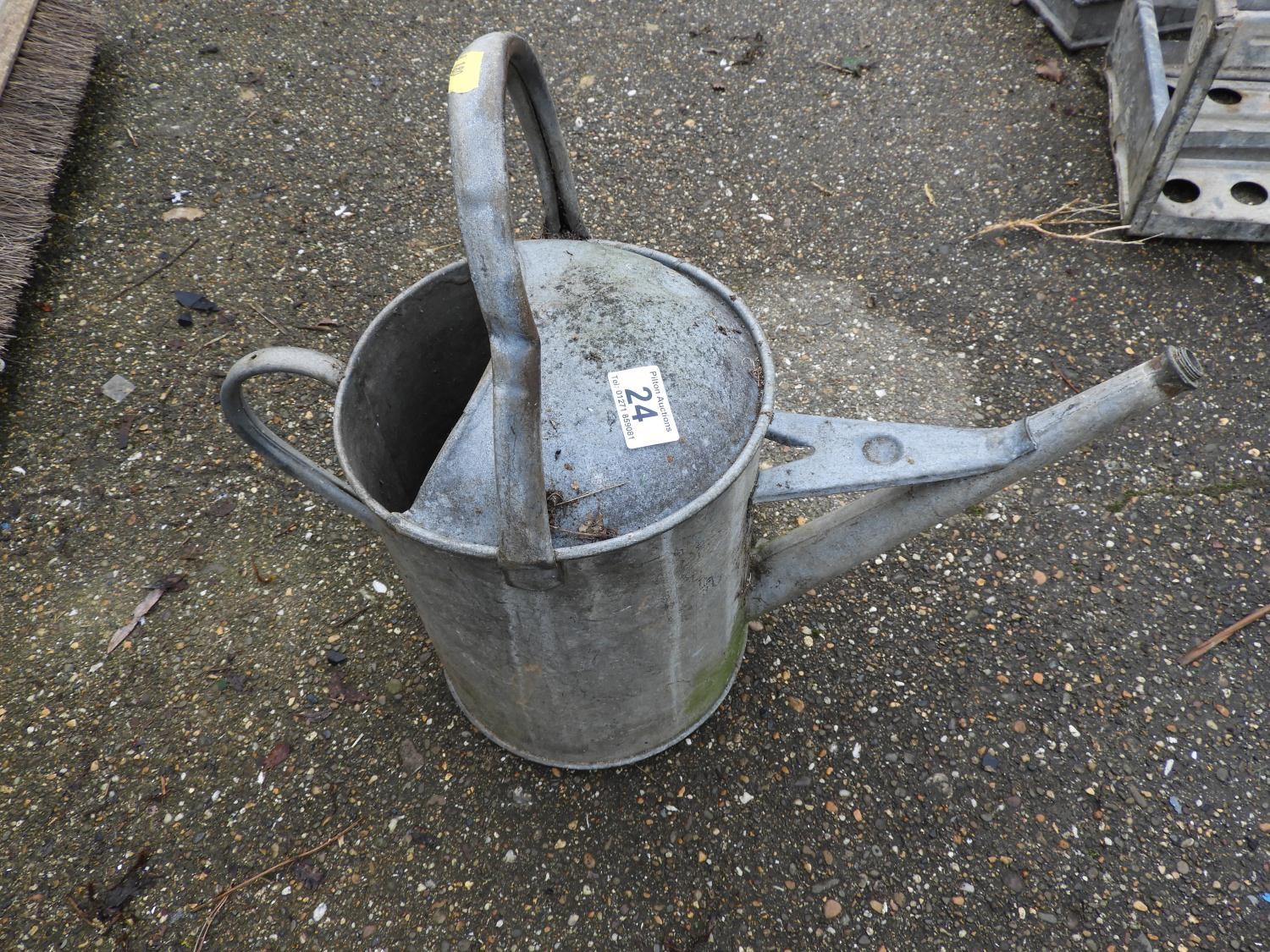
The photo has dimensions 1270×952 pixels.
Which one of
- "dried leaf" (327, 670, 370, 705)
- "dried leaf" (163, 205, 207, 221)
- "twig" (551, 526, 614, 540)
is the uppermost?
"twig" (551, 526, 614, 540)

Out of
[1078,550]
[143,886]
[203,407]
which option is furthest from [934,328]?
[143,886]

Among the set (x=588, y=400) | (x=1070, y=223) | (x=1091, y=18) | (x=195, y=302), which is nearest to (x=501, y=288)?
(x=588, y=400)

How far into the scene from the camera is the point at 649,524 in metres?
1.35

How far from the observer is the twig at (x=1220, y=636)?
2.19 m

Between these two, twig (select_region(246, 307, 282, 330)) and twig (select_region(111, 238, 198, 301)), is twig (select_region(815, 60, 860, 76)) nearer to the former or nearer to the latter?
twig (select_region(246, 307, 282, 330))

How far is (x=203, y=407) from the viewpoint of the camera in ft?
9.04

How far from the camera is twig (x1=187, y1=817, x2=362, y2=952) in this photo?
185 centimetres

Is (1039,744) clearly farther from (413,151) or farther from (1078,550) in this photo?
(413,151)

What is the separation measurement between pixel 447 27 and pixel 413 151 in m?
0.85

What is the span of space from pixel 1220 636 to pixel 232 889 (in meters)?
2.51

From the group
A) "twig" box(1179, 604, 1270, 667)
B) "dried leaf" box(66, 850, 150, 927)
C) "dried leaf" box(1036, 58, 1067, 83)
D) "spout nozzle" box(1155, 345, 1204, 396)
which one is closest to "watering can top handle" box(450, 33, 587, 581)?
"spout nozzle" box(1155, 345, 1204, 396)

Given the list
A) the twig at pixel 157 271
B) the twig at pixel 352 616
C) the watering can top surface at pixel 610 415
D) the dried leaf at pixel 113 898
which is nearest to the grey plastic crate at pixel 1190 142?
the watering can top surface at pixel 610 415

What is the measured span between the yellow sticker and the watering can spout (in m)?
1.03

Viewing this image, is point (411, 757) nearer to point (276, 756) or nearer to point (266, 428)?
point (276, 756)
